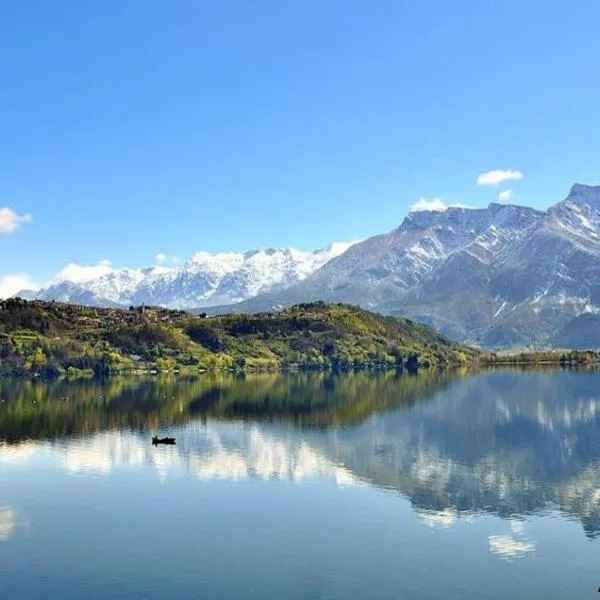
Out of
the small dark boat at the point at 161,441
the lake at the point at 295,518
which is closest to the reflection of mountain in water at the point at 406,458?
the lake at the point at 295,518

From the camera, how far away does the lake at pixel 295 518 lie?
73125mm

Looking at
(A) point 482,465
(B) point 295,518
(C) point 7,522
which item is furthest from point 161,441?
(B) point 295,518

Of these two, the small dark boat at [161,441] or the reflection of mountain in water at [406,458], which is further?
the small dark boat at [161,441]

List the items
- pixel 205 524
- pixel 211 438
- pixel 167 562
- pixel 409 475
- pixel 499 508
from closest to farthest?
pixel 167 562 < pixel 205 524 < pixel 499 508 < pixel 409 475 < pixel 211 438

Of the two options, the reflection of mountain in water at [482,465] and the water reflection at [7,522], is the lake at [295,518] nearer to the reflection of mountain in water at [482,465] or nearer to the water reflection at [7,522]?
the water reflection at [7,522]

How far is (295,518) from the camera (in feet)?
323

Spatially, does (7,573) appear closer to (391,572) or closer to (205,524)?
(205,524)

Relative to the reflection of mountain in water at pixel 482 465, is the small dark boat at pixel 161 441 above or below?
above

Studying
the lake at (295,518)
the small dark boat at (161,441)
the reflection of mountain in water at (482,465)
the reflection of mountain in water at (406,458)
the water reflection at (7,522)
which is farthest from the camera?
the small dark boat at (161,441)

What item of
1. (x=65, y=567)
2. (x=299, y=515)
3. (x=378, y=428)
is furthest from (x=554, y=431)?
(x=65, y=567)

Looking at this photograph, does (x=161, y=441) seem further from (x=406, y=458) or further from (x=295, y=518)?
(x=295, y=518)

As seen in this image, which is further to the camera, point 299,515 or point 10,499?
point 10,499

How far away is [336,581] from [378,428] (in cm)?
12061

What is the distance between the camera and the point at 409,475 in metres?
129
